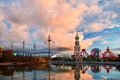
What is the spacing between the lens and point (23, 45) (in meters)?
188

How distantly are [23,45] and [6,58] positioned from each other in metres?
41.7

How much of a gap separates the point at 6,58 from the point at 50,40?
185 feet

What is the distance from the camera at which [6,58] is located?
146750mm

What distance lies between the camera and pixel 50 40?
197500 millimetres

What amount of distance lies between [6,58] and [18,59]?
10.3 m

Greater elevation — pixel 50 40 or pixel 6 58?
pixel 50 40

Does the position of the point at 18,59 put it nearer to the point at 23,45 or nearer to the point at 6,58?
the point at 6,58

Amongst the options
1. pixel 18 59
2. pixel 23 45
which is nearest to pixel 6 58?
pixel 18 59

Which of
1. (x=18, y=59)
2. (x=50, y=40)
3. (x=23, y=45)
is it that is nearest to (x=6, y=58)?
(x=18, y=59)

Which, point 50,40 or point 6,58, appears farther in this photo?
point 50,40

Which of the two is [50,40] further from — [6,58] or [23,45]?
[6,58]

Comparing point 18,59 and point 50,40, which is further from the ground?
point 50,40

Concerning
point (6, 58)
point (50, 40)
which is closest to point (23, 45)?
point (50, 40)

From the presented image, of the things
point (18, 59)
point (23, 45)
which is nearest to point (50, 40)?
point (23, 45)
